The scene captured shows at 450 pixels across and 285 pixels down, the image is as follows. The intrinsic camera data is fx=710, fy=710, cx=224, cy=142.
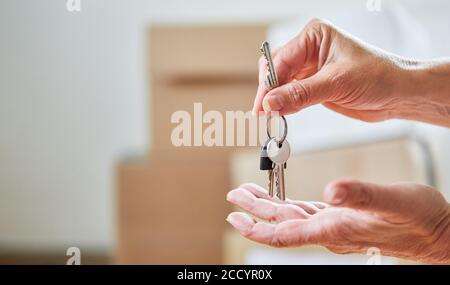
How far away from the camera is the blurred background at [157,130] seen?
50.2 inches

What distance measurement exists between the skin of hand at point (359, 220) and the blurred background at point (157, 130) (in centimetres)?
27

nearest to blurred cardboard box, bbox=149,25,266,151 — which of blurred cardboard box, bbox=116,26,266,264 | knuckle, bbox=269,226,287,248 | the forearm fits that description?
blurred cardboard box, bbox=116,26,266,264

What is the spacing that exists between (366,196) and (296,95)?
0.39 ft

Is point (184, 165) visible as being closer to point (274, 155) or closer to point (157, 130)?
point (157, 130)

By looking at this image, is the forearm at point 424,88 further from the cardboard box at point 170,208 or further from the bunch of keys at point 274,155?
the cardboard box at point 170,208

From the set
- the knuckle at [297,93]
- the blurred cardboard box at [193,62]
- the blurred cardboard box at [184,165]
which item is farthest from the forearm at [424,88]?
the blurred cardboard box at [193,62]

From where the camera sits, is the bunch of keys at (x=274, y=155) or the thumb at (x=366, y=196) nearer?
the thumb at (x=366, y=196)

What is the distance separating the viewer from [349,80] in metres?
0.63

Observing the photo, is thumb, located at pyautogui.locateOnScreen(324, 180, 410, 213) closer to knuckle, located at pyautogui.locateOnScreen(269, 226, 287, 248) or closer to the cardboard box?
knuckle, located at pyautogui.locateOnScreen(269, 226, 287, 248)

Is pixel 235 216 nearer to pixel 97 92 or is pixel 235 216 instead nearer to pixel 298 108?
pixel 298 108

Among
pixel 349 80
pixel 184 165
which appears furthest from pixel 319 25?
pixel 184 165

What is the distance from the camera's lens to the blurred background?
127 cm

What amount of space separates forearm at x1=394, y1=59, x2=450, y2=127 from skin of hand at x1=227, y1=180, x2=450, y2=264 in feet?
0.37

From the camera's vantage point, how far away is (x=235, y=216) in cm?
62
